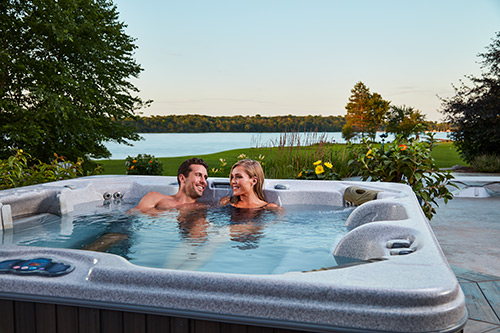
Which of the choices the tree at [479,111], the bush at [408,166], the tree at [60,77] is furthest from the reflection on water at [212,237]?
the tree at [479,111]

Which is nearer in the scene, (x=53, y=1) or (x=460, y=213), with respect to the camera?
(x=460, y=213)

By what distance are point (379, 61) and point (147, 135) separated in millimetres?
6529

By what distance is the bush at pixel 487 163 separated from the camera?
9164mm

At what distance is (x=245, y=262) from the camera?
2195mm

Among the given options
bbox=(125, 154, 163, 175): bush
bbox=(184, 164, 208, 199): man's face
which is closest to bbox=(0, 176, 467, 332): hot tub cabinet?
bbox=(184, 164, 208, 199): man's face

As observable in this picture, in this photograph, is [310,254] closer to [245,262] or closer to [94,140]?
[245,262]

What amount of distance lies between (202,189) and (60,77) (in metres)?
6.94

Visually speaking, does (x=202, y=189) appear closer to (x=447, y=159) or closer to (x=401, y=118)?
(x=447, y=159)

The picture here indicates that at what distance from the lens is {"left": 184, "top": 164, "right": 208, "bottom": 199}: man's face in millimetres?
3500

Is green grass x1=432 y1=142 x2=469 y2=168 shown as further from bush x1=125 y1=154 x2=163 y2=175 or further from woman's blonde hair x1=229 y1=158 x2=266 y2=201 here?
woman's blonde hair x1=229 y1=158 x2=266 y2=201

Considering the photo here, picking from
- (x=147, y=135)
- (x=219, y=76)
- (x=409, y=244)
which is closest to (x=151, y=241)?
(x=409, y=244)

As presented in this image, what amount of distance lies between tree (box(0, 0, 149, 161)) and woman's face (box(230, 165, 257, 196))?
249 inches

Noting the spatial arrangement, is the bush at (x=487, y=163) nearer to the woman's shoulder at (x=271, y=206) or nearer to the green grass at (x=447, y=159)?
the green grass at (x=447, y=159)

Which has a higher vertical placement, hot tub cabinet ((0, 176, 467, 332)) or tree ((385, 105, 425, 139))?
tree ((385, 105, 425, 139))
